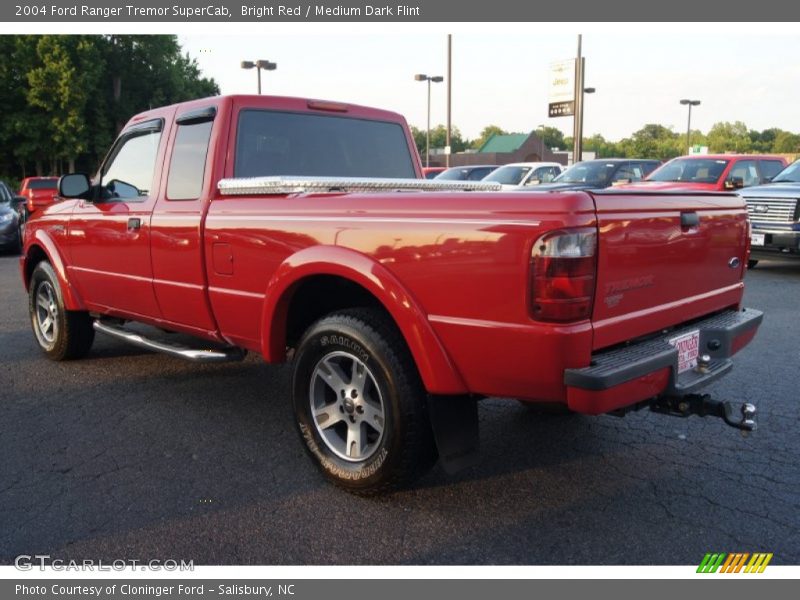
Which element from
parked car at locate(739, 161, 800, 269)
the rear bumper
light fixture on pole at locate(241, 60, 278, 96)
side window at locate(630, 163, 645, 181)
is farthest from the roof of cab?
light fixture on pole at locate(241, 60, 278, 96)

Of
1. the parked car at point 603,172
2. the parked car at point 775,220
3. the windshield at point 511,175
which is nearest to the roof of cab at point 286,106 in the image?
the parked car at point 775,220

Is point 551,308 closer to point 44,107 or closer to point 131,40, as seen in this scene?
point 44,107

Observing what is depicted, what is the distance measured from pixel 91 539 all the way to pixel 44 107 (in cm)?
4217

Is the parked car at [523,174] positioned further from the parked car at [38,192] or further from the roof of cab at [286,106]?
the roof of cab at [286,106]

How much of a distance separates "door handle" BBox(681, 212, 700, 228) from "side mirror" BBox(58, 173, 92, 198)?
13.2ft

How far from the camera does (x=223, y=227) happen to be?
3.85m

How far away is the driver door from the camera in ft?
15.0

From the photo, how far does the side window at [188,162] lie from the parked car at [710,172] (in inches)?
365

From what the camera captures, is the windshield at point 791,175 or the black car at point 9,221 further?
the black car at point 9,221

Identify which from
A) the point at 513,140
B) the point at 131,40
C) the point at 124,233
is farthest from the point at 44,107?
the point at 513,140

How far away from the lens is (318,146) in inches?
181

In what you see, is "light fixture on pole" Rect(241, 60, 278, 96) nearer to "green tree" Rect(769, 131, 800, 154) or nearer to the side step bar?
the side step bar

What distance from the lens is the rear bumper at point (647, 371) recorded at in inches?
103

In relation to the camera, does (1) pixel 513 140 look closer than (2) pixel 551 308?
No
